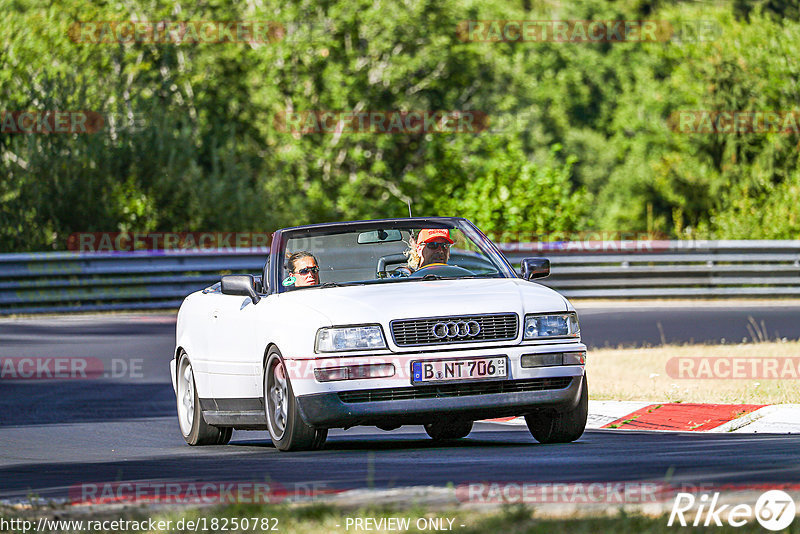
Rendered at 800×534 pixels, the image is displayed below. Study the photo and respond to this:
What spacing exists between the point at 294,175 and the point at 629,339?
2685 cm

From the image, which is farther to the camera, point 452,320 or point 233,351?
point 233,351

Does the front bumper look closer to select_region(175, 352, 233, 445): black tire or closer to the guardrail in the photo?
select_region(175, 352, 233, 445): black tire

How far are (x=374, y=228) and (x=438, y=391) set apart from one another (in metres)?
1.78

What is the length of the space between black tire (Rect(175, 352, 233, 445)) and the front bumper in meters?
2.08

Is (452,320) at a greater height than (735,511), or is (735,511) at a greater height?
(452,320)

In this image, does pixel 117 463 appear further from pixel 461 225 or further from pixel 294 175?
pixel 294 175

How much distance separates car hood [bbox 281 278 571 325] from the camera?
28.3ft

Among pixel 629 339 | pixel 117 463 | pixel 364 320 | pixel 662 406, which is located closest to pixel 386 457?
pixel 364 320

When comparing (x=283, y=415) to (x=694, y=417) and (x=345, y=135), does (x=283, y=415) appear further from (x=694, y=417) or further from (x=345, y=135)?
(x=345, y=135)

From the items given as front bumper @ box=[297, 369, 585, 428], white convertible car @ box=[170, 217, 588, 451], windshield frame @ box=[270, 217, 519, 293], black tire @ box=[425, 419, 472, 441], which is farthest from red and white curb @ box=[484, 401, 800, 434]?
front bumper @ box=[297, 369, 585, 428]

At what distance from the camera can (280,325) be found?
8.98 meters

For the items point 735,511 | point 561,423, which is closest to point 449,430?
point 561,423

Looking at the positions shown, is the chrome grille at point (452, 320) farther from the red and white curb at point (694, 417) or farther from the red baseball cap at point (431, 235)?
the red and white curb at point (694, 417)

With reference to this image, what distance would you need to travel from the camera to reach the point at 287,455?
8766mm
